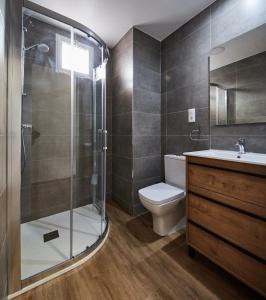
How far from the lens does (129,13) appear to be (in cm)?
189

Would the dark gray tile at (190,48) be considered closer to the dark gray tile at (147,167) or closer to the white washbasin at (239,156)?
the white washbasin at (239,156)

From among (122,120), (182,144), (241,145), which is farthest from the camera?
(122,120)

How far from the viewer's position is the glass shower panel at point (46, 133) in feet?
5.87

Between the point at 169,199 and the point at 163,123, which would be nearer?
the point at 169,199

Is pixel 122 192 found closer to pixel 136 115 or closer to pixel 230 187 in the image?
pixel 136 115

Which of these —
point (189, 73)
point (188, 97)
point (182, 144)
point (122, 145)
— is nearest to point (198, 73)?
point (189, 73)

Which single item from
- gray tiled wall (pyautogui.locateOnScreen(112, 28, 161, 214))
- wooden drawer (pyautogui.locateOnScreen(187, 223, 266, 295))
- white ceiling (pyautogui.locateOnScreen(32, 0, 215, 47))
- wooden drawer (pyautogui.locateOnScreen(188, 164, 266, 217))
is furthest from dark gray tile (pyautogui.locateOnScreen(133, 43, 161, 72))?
wooden drawer (pyautogui.locateOnScreen(187, 223, 266, 295))

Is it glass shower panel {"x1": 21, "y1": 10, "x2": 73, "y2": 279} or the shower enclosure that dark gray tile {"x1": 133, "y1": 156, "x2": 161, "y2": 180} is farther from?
glass shower panel {"x1": 21, "y1": 10, "x2": 73, "y2": 279}

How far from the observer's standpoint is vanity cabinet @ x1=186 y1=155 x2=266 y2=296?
3.31 ft

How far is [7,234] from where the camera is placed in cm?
101

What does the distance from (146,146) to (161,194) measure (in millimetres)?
765

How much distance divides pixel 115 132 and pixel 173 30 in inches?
62.5

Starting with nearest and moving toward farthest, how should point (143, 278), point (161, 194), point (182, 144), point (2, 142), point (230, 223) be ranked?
point (2, 142), point (230, 223), point (143, 278), point (161, 194), point (182, 144)

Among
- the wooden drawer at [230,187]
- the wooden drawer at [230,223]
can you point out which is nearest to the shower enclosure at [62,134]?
the wooden drawer at [230,223]
